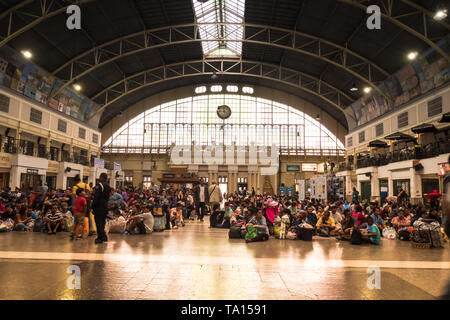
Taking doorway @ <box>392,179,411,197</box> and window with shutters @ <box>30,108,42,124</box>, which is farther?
window with shutters @ <box>30,108,42,124</box>

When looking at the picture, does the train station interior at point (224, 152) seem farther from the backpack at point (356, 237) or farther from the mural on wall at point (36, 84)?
the mural on wall at point (36, 84)

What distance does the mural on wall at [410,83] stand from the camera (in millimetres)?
17984

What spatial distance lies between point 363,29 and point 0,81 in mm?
24811

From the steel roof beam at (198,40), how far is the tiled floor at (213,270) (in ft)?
62.1

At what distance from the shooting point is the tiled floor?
143 inches

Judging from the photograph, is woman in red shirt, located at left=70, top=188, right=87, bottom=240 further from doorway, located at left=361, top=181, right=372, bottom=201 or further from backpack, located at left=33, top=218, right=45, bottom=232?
doorway, located at left=361, top=181, right=372, bottom=201

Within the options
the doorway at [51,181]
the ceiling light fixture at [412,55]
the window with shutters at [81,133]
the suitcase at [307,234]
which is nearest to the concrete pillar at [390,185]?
the ceiling light fixture at [412,55]

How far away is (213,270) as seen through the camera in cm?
480

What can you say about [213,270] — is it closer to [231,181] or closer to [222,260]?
[222,260]

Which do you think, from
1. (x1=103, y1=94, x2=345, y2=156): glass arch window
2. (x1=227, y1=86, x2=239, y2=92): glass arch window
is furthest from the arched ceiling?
(x1=227, y1=86, x2=239, y2=92): glass arch window

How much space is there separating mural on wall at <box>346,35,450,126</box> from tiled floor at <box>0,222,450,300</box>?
15084mm

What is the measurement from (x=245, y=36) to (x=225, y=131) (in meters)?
14.6
